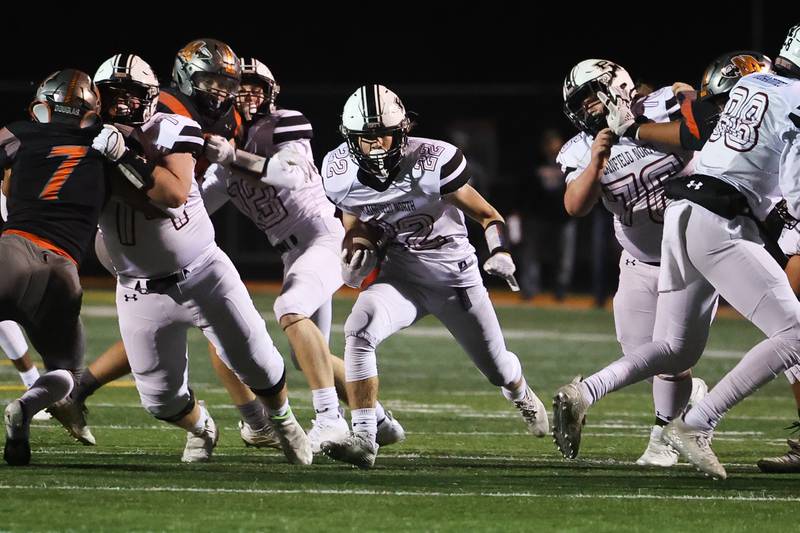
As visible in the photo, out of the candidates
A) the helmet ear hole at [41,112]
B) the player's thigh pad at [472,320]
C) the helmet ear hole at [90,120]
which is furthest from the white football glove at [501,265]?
the helmet ear hole at [41,112]

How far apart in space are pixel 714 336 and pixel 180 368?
7.12 metres

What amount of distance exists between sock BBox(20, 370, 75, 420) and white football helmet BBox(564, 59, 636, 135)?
7.17ft

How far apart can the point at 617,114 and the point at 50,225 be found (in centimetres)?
210

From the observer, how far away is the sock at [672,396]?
6.01 metres

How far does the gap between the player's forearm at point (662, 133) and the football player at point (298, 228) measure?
1285mm

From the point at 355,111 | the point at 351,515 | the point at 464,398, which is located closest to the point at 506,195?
the point at 464,398

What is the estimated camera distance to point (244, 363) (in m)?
5.58

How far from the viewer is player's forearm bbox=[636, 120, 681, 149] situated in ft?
18.5

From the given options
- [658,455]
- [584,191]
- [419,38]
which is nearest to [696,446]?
[658,455]

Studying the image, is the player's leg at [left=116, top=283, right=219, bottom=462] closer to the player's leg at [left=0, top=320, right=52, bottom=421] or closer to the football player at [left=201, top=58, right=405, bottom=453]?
the football player at [left=201, top=58, right=405, bottom=453]

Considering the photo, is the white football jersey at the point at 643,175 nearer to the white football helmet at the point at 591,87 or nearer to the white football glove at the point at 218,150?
the white football helmet at the point at 591,87

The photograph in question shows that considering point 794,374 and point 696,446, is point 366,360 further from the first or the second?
point 794,374

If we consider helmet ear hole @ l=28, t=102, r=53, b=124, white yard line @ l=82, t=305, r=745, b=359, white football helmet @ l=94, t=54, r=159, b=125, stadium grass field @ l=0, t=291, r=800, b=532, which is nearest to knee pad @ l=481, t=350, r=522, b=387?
stadium grass field @ l=0, t=291, r=800, b=532

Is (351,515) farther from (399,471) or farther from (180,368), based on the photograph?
(180,368)
